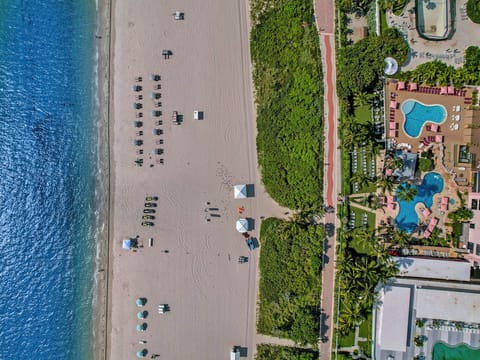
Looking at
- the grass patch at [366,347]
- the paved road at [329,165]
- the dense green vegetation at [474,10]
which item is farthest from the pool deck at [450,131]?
the grass patch at [366,347]

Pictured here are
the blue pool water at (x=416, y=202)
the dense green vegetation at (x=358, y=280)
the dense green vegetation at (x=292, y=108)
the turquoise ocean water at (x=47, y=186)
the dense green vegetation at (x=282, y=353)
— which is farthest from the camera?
the turquoise ocean water at (x=47, y=186)

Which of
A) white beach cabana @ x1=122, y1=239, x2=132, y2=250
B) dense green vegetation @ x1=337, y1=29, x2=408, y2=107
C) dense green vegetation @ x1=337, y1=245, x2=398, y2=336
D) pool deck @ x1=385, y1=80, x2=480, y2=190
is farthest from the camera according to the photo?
white beach cabana @ x1=122, y1=239, x2=132, y2=250

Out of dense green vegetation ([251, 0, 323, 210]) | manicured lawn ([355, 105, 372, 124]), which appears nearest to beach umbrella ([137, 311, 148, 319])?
dense green vegetation ([251, 0, 323, 210])

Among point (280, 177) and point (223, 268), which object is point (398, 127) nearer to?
point (280, 177)

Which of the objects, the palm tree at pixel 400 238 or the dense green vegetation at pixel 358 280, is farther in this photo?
the palm tree at pixel 400 238

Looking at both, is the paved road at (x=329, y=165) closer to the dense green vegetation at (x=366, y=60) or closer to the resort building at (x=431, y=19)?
the dense green vegetation at (x=366, y=60)

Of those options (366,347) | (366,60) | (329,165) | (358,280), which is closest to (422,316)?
(366,347)

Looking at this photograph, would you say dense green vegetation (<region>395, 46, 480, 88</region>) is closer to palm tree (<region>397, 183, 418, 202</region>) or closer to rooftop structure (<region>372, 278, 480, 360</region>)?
palm tree (<region>397, 183, 418, 202</region>)

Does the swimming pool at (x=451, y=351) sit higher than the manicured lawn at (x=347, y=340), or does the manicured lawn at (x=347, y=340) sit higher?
the manicured lawn at (x=347, y=340)
